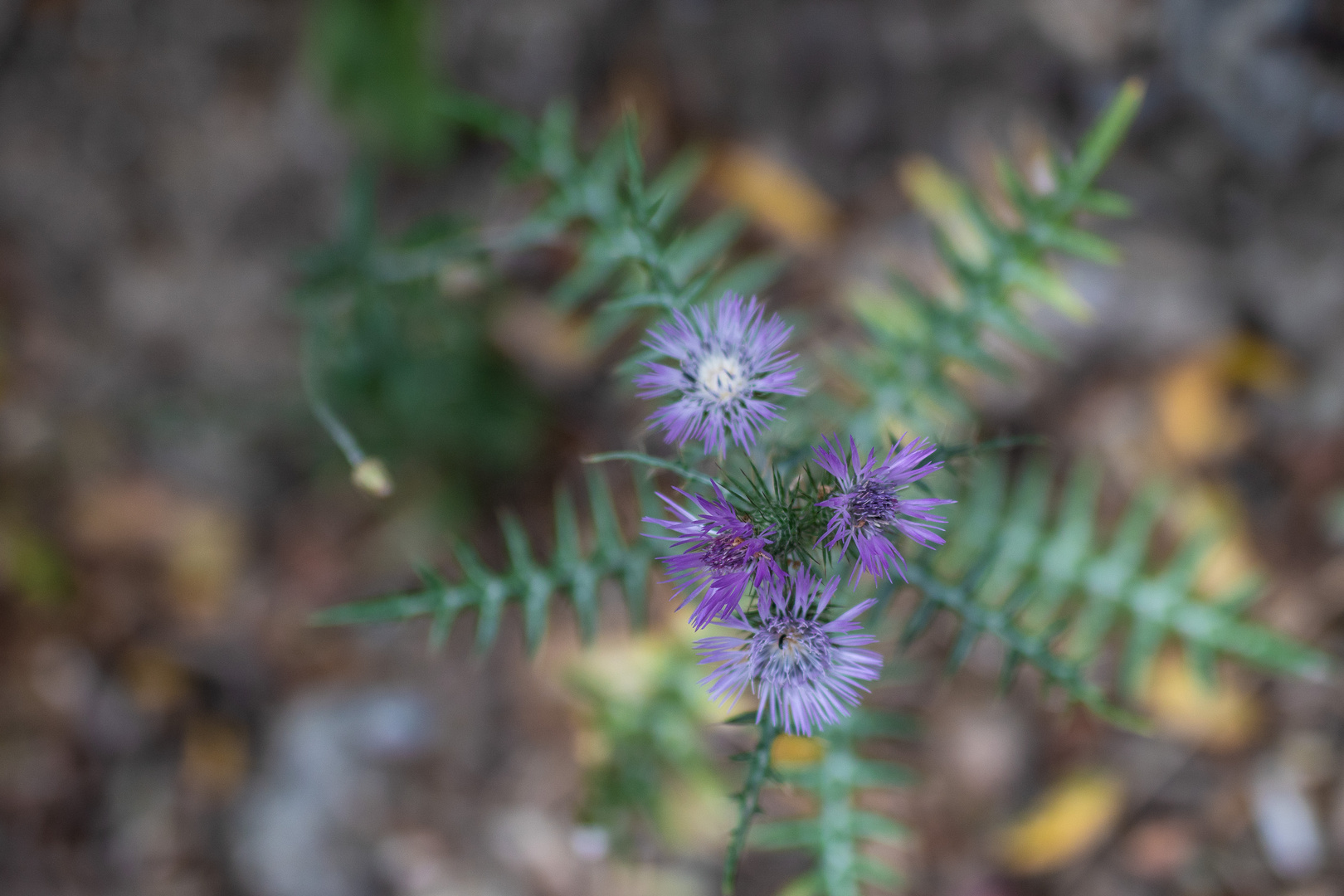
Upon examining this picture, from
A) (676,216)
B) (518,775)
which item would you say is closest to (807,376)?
(676,216)

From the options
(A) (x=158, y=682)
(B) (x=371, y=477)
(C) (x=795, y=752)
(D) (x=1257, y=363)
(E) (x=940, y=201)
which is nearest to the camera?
(B) (x=371, y=477)

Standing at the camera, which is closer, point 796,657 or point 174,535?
point 796,657

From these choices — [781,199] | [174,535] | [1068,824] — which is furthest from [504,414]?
[1068,824]

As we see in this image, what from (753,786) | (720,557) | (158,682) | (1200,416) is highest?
(1200,416)

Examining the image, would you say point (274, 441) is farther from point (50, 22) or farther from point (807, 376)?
point (807, 376)

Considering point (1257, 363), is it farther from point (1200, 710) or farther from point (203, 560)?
point (203, 560)
